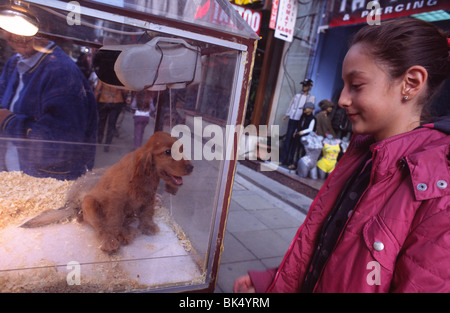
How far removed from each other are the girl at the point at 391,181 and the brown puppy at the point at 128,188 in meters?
1.29

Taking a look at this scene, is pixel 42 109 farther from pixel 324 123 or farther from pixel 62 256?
pixel 324 123

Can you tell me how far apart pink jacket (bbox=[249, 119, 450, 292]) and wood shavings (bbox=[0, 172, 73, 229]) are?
2.17 meters

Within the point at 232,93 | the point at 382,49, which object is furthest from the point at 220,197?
the point at 382,49

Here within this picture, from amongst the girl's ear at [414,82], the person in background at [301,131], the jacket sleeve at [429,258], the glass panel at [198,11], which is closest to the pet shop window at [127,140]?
the glass panel at [198,11]

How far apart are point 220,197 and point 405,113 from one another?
1.38 m

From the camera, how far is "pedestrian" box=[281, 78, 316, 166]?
7.27 metres

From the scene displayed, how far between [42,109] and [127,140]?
76 centimetres

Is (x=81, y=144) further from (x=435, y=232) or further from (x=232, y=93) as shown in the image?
(x=435, y=232)

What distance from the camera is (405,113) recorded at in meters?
1.02

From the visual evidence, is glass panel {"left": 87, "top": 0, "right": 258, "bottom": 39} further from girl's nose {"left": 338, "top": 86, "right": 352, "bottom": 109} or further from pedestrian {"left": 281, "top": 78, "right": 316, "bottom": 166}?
pedestrian {"left": 281, "top": 78, "right": 316, "bottom": 166}

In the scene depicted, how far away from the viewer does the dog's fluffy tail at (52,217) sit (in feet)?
6.88

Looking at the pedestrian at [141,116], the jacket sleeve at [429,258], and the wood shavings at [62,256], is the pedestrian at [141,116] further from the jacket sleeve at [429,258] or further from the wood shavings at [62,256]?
the jacket sleeve at [429,258]

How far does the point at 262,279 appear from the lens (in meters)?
1.31

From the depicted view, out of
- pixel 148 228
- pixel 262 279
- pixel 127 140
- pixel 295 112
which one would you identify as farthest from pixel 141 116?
pixel 295 112
